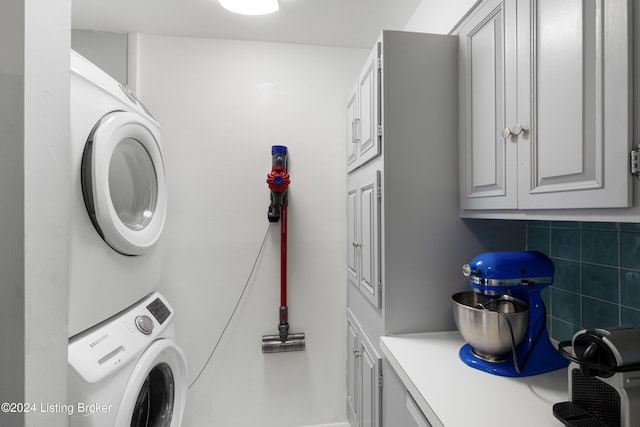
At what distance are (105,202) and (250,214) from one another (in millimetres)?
957

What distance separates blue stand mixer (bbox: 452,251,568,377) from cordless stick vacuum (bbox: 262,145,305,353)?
109cm

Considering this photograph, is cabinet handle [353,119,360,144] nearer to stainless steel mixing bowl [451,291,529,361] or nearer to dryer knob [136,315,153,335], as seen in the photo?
stainless steel mixing bowl [451,291,529,361]

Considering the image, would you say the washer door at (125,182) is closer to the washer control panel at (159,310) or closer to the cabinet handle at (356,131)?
the washer control panel at (159,310)

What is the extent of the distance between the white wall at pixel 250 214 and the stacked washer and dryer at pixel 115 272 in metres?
0.46

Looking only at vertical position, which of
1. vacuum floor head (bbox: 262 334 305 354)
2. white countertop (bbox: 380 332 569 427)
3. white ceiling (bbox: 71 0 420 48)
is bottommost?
vacuum floor head (bbox: 262 334 305 354)

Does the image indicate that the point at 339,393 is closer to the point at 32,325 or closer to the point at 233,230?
the point at 233,230

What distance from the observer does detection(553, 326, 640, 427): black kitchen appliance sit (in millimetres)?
537

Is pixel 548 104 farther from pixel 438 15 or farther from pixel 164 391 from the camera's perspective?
pixel 164 391

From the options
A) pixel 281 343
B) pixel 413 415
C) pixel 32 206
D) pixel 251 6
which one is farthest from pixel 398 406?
pixel 251 6

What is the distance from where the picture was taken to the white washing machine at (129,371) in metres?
0.77

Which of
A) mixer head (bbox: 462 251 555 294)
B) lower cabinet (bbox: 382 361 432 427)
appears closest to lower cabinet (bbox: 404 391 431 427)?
lower cabinet (bbox: 382 361 432 427)

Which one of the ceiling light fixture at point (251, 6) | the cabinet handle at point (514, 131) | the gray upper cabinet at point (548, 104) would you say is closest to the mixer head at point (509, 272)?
the gray upper cabinet at point (548, 104)

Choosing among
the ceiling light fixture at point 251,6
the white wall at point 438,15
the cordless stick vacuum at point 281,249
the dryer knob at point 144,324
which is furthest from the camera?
the cordless stick vacuum at point 281,249

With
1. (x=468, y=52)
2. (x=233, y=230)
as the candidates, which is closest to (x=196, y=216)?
(x=233, y=230)
